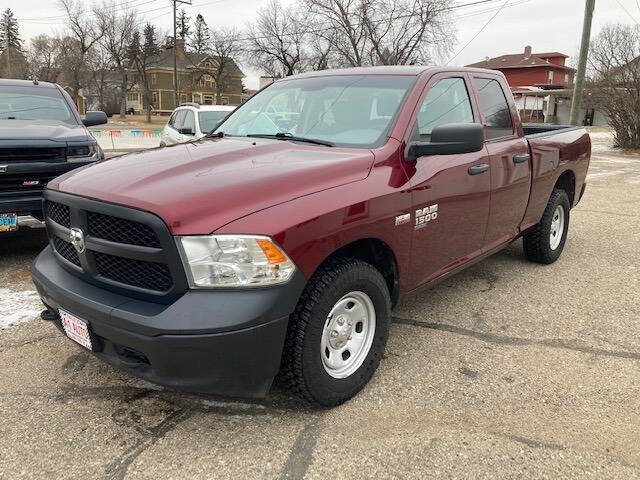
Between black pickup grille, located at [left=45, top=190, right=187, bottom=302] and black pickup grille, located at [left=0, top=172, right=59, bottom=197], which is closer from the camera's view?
black pickup grille, located at [left=45, top=190, right=187, bottom=302]

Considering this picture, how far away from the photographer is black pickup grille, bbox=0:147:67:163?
491 cm

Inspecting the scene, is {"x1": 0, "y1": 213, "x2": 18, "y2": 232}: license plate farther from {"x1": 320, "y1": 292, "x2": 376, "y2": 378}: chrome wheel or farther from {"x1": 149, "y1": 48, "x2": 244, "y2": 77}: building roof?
{"x1": 149, "y1": 48, "x2": 244, "y2": 77}: building roof

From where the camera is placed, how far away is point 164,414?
279 cm

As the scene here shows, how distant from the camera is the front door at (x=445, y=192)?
324cm

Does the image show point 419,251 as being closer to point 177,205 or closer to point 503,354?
point 503,354

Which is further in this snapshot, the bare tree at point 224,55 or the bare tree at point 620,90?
the bare tree at point 224,55

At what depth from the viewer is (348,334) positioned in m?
2.88

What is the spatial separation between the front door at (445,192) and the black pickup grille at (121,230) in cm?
150

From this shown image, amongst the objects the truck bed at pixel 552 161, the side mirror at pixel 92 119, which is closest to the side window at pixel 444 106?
the truck bed at pixel 552 161

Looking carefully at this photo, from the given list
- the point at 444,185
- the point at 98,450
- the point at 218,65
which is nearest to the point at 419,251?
the point at 444,185

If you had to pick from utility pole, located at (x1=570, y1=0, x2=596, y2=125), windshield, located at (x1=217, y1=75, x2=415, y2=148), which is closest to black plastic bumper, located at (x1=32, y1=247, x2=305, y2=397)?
windshield, located at (x1=217, y1=75, x2=415, y2=148)

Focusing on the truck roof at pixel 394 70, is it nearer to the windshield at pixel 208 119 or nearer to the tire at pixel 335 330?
the tire at pixel 335 330

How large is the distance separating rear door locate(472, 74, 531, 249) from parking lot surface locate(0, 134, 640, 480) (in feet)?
2.26

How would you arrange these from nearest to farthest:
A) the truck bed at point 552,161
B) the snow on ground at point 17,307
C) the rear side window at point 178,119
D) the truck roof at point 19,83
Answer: the snow on ground at point 17,307, the truck bed at point 552,161, the truck roof at point 19,83, the rear side window at point 178,119
